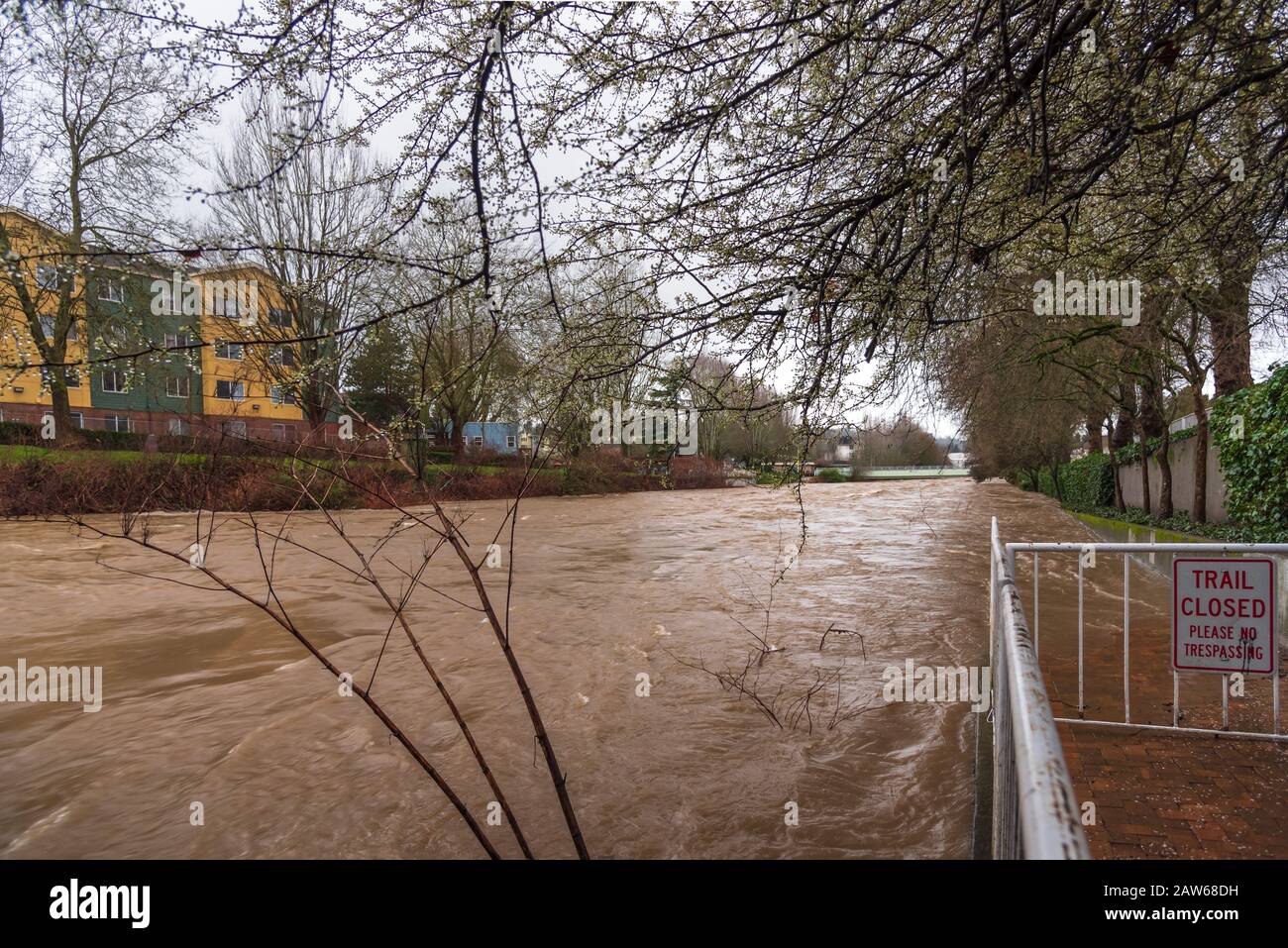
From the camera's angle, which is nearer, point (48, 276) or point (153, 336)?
point (48, 276)

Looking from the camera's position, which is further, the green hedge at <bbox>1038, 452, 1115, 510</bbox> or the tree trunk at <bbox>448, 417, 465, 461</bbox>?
the tree trunk at <bbox>448, 417, 465, 461</bbox>

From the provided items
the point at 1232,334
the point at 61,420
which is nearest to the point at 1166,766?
the point at 1232,334

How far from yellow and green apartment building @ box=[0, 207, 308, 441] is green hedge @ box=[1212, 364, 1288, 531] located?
11793 mm

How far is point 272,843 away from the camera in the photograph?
4328 mm

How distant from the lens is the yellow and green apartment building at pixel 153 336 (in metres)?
2.97

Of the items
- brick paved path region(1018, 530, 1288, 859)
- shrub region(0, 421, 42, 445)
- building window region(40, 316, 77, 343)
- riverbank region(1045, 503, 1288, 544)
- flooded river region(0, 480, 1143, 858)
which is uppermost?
building window region(40, 316, 77, 343)

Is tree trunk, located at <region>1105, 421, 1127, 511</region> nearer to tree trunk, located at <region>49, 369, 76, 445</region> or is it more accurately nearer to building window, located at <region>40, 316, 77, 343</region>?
building window, located at <region>40, 316, 77, 343</region>

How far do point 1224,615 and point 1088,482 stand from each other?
2658cm

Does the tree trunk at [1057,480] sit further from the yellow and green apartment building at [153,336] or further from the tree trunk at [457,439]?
the yellow and green apartment building at [153,336]

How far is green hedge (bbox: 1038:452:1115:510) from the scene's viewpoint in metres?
24.1

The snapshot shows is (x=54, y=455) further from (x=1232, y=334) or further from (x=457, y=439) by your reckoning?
(x=1232, y=334)

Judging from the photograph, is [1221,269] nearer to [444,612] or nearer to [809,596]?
[809,596]

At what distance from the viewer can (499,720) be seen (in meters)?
6.11

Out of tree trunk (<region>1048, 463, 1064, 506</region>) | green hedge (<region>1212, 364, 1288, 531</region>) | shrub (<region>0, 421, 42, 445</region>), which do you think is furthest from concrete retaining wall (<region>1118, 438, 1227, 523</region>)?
shrub (<region>0, 421, 42, 445</region>)
